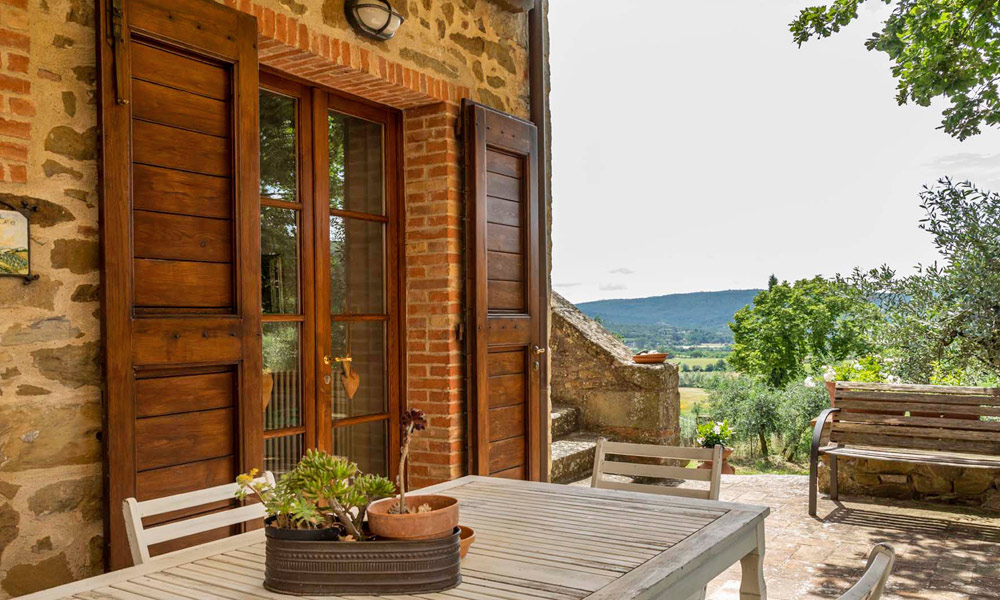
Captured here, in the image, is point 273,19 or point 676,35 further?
point 676,35

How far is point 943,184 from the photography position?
576cm

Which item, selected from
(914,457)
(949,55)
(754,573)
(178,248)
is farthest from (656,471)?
(949,55)

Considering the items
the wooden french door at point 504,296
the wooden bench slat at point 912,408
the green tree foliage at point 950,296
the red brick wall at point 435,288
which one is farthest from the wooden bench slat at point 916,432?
the red brick wall at point 435,288

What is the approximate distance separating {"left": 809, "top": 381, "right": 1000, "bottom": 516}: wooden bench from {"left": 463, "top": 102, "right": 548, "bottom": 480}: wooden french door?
71.0 inches

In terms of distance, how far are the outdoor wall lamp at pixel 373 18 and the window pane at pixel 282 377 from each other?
1.29 m

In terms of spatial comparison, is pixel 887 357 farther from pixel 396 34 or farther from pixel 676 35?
pixel 676 35

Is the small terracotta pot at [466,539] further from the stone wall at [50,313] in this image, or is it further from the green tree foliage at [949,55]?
the green tree foliage at [949,55]

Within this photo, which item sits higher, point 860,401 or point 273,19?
point 273,19

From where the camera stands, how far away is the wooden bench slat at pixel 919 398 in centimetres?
492

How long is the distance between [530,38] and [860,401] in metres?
3.15

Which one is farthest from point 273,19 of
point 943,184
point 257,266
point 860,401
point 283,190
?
point 943,184

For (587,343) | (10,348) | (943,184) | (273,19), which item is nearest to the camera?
(10,348)

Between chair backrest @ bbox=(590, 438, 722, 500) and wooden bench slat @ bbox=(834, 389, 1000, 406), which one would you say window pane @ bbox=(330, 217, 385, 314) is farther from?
wooden bench slat @ bbox=(834, 389, 1000, 406)

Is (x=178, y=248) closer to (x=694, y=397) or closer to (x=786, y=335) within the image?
(x=694, y=397)
